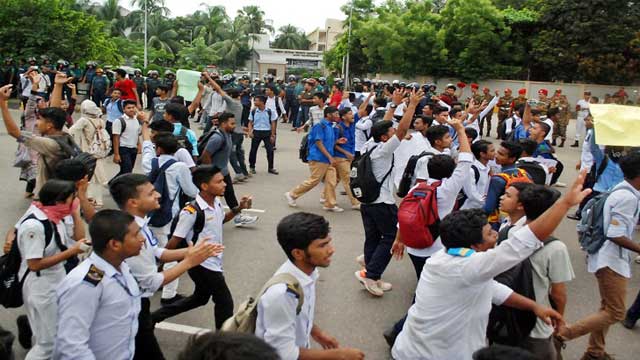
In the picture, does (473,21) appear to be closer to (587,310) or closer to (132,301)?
(587,310)

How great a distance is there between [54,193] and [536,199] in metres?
2.87

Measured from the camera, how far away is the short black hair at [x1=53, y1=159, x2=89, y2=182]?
391 centimetres

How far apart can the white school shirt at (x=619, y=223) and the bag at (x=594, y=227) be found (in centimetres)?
4

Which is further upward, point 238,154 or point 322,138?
point 322,138

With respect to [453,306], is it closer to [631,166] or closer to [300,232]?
[300,232]

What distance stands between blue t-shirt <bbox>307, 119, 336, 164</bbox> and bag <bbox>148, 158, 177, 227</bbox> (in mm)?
3256

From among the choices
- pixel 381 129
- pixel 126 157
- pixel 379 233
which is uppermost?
pixel 381 129

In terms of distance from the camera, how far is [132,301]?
271cm

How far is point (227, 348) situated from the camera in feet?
4.91

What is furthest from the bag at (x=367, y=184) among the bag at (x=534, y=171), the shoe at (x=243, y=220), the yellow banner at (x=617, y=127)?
the shoe at (x=243, y=220)

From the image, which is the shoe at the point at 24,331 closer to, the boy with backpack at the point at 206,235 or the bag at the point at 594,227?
the boy with backpack at the point at 206,235

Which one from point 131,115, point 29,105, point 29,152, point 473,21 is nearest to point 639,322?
point 131,115

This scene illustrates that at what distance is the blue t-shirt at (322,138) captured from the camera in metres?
7.96

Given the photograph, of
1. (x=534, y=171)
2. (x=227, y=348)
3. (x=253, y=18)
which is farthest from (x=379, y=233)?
(x=253, y=18)
